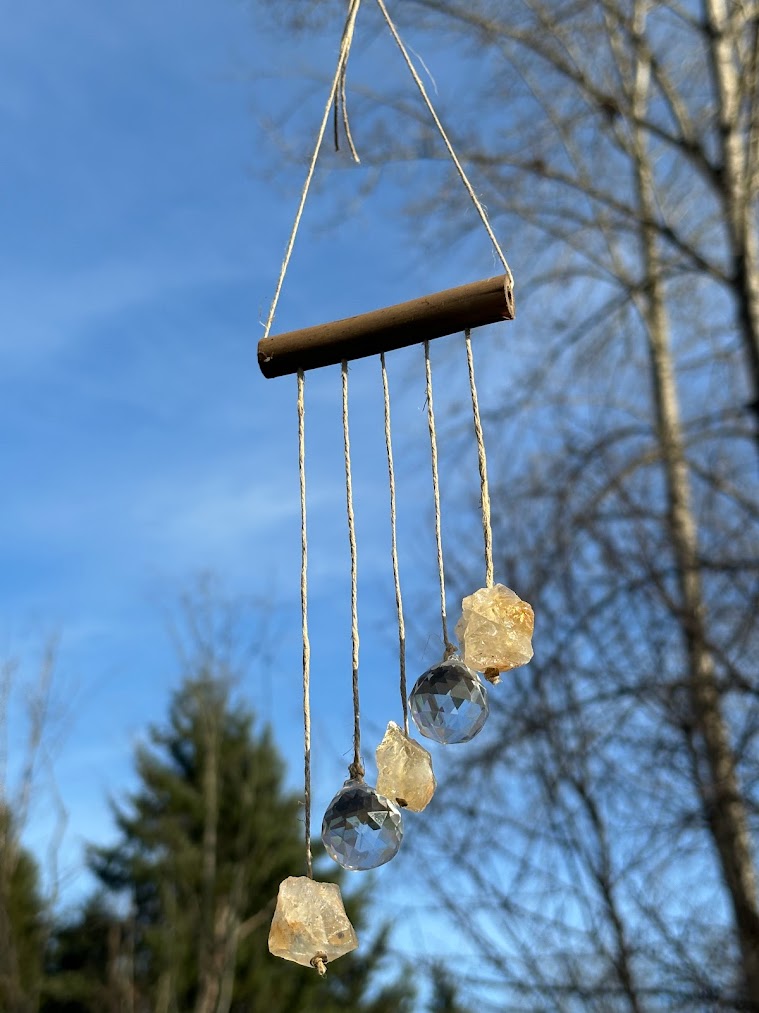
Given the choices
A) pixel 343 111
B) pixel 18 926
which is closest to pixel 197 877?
pixel 18 926

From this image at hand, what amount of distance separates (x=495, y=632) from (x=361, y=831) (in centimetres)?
22

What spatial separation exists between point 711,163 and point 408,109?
1.48 meters

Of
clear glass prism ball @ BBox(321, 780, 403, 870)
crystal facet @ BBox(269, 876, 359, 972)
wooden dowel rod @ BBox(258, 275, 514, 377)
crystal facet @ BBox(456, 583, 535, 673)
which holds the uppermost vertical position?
wooden dowel rod @ BBox(258, 275, 514, 377)

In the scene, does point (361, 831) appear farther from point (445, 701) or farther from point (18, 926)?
point (18, 926)

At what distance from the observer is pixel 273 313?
3.85 feet

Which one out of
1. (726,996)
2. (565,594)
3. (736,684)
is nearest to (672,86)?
(565,594)

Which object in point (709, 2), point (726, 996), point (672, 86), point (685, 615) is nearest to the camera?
point (726, 996)

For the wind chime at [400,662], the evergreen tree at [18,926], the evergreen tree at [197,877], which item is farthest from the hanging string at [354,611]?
the evergreen tree at [197,877]

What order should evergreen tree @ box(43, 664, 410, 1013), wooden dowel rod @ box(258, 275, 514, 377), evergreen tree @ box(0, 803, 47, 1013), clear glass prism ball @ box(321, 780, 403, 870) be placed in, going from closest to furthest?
1. clear glass prism ball @ box(321, 780, 403, 870)
2. wooden dowel rod @ box(258, 275, 514, 377)
3. evergreen tree @ box(0, 803, 47, 1013)
4. evergreen tree @ box(43, 664, 410, 1013)

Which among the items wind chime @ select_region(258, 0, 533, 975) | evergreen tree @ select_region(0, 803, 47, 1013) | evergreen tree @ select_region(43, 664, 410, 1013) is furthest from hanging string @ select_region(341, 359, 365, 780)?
evergreen tree @ select_region(43, 664, 410, 1013)

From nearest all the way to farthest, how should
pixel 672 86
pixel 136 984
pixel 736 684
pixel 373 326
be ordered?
pixel 373 326 → pixel 736 684 → pixel 672 86 → pixel 136 984

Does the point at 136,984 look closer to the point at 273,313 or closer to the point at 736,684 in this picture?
the point at 736,684

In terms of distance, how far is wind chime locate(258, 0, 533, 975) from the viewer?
3.15ft

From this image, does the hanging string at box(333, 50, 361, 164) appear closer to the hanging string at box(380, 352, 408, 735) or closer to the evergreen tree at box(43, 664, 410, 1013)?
the hanging string at box(380, 352, 408, 735)
